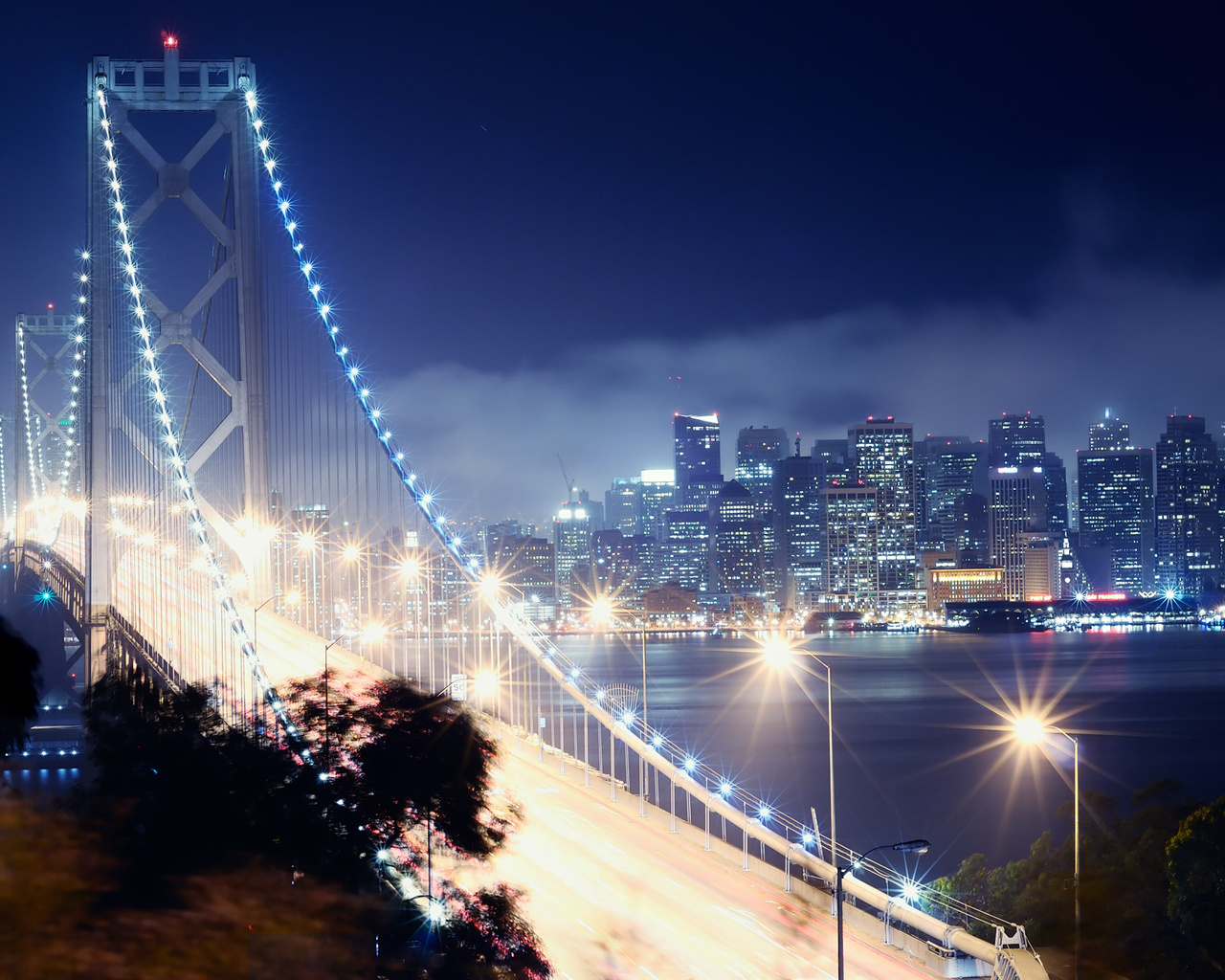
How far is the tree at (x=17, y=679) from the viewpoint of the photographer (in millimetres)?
3834

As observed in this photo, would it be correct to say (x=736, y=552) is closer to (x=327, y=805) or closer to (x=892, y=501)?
(x=892, y=501)

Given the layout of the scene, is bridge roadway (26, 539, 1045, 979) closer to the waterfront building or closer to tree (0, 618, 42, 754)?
tree (0, 618, 42, 754)

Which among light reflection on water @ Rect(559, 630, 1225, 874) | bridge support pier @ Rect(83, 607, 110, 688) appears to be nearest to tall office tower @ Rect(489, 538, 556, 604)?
light reflection on water @ Rect(559, 630, 1225, 874)

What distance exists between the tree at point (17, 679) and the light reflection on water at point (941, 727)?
74.3ft

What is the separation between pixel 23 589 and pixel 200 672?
27.3m

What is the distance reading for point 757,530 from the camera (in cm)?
16512

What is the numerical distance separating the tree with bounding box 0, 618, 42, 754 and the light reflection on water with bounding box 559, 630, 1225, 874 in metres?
22.7

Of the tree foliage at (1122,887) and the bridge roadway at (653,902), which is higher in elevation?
the bridge roadway at (653,902)

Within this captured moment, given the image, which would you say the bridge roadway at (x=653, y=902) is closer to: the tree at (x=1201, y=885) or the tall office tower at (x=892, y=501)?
the tree at (x=1201, y=885)

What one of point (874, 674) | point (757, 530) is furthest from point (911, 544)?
point (874, 674)

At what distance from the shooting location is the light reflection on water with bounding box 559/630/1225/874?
109ft

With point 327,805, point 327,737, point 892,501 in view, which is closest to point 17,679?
point 327,805

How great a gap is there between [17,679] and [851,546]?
156 metres

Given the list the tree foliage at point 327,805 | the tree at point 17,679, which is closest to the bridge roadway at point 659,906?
the tree foliage at point 327,805
